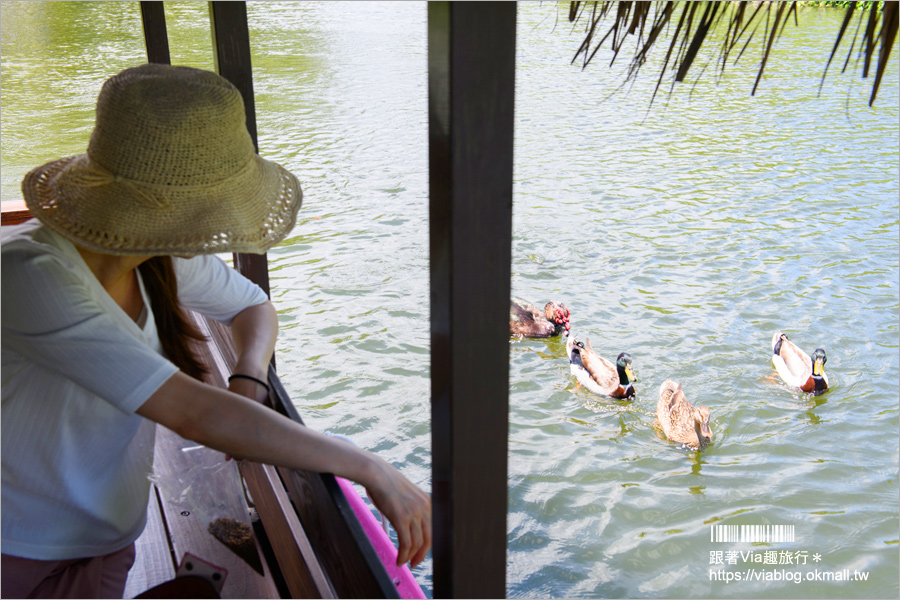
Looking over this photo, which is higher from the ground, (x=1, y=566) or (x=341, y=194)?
(x=1, y=566)

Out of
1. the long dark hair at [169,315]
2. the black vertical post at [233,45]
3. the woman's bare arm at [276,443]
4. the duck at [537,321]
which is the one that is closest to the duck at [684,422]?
the duck at [537,321]

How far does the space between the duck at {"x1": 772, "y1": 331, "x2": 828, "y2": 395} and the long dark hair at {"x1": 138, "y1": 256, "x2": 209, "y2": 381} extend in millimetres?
4185

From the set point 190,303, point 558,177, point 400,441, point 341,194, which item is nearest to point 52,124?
point 341,194

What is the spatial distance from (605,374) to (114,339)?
13.1ft

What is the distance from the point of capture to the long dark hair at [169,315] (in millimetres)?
1326

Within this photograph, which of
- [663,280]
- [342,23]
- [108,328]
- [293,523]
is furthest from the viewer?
[342,23]

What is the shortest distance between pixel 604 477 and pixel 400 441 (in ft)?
3.70

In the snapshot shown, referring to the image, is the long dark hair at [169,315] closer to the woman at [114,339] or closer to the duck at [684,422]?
the woman at [114,339]

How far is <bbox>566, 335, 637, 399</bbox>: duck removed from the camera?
465 centimetres

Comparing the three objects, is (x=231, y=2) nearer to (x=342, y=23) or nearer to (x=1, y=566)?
(x=1, y=566)

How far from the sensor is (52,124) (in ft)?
30.2

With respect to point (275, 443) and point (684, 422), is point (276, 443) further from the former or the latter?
point (684, 422)

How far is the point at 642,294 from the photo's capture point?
581cm

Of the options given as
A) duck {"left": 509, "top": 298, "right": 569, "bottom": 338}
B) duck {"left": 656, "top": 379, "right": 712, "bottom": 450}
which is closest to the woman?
duck {"left": 656, "top": 379, "right": 712, "bottom": 450}
